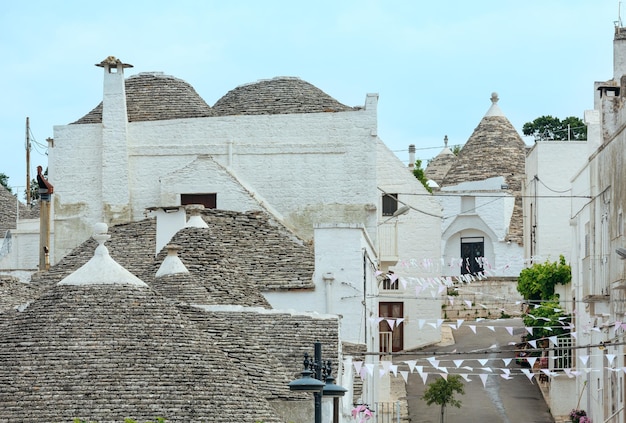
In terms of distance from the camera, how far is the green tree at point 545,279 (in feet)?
160

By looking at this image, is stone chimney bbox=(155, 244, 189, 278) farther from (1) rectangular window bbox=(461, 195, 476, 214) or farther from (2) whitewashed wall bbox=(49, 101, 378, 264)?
(1) rectangular window bbox=(461, 195, 476, 214)

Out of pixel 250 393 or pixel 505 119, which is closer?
pixel 250 393

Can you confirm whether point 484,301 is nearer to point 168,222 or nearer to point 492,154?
point 492,154

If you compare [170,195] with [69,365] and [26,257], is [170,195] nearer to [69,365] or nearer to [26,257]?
[26,257]

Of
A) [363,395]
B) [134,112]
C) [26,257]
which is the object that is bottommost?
[363,395]

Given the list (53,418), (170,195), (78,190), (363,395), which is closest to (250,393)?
A: (53,418)

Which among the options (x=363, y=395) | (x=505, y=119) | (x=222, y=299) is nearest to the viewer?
(x=222, y=299)

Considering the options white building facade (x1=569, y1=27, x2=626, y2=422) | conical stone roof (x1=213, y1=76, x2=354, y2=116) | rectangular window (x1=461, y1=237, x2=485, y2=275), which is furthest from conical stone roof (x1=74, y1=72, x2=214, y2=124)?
rectangular window (x1=461, y1=237, x2=485, y2=275)

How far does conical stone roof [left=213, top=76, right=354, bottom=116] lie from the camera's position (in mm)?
46031

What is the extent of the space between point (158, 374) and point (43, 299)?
2821mm

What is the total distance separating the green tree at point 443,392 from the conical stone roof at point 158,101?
9.96 m

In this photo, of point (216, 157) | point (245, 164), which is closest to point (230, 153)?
point (216, 157)

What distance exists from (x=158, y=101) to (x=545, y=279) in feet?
40.7

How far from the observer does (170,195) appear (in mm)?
43906
